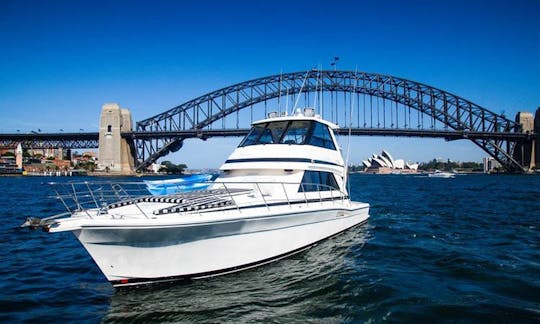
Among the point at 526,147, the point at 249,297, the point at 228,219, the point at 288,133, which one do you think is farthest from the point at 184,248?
the point at 526,147

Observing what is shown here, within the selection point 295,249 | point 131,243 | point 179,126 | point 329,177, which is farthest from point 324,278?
point 179,126

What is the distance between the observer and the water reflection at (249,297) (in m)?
5.65

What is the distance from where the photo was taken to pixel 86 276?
7570 millimetres

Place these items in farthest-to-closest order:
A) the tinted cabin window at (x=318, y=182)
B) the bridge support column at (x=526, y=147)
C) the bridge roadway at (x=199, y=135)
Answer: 1. the bridge support column at (x=526, y=147)
2. the bridge roadway at (x=199, y=135)
3. the tinted cabin window at (x=318, y=182)

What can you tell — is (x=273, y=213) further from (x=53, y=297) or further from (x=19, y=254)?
(x=19, y=254)

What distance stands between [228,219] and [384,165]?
14533 centimetres

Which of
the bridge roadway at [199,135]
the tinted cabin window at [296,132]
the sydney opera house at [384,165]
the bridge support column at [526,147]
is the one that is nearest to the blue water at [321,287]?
the tinted cabin window at [296,132]

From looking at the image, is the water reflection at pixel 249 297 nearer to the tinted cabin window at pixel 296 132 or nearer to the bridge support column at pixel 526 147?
the tinted cabin window at pixel 296 132

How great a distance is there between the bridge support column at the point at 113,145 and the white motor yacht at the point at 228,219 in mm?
81798

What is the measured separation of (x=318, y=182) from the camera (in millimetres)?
10719

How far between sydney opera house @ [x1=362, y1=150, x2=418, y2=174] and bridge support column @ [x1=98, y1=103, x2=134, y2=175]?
93671 mm

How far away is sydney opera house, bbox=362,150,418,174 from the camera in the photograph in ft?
473

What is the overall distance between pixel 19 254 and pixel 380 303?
332 inches

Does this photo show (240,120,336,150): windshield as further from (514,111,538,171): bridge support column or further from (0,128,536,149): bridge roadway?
(514,111,538,171): bridge support column
